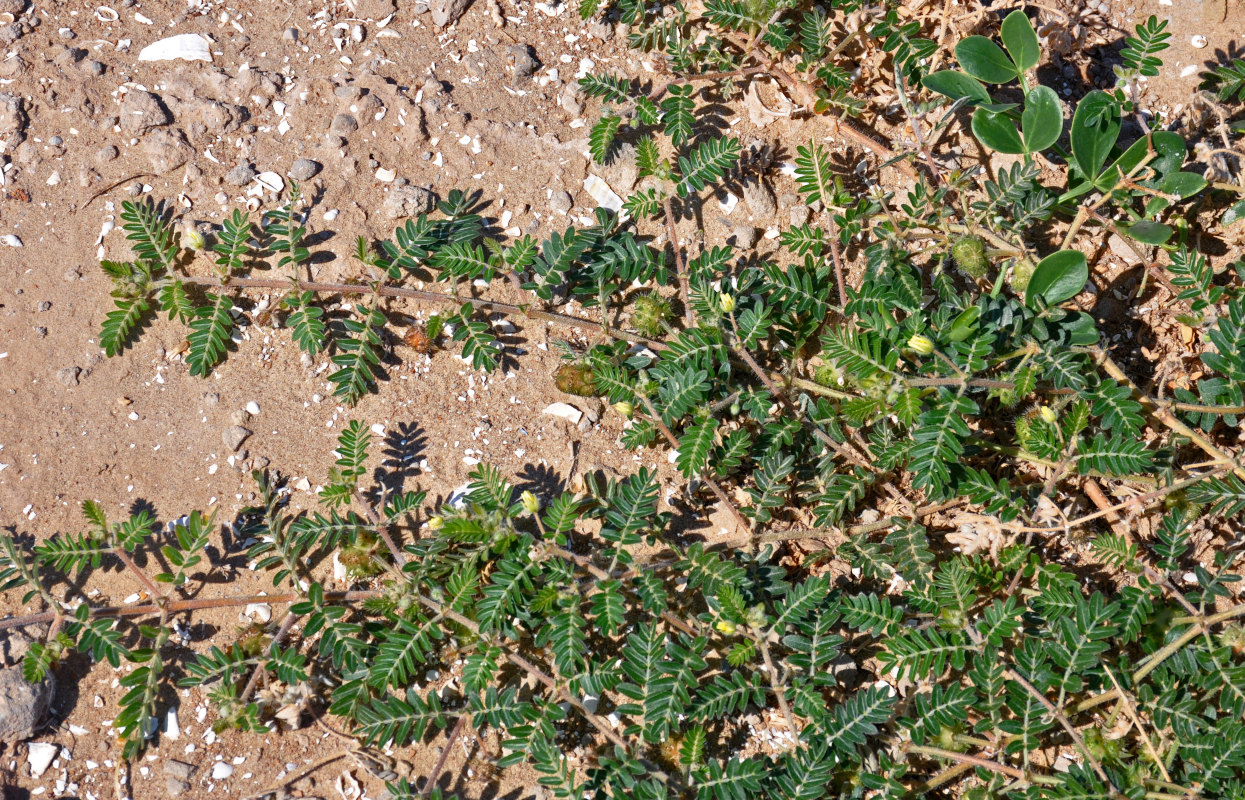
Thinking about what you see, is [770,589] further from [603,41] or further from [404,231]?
Result: [603,41]

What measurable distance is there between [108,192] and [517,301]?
5.05 ft

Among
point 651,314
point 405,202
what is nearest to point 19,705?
point 405,202

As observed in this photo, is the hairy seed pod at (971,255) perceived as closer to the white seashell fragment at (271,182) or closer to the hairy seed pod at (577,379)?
the hairy seed pod at (577,379)

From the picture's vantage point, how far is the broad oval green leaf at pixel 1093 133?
2.99 m

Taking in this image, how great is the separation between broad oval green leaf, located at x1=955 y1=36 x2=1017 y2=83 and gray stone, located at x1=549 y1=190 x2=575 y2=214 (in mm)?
1465

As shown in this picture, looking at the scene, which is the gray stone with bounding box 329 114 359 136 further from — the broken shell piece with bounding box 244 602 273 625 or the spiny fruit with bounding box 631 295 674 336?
the broken shell piece with bounding box 244 602 273 625

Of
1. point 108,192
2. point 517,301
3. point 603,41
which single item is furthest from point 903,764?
point 108,192

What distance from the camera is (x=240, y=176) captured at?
326 cm

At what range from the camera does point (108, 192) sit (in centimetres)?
324

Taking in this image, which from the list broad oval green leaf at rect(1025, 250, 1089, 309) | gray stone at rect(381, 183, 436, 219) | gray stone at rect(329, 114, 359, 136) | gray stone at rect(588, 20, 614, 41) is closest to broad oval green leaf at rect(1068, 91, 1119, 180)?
broad oval green leaf at rect(1025, 250, 1089, 309)

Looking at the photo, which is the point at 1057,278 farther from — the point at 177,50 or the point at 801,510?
the point at 177,50

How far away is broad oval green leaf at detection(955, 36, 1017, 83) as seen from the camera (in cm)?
312

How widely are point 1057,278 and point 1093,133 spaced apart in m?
0.57

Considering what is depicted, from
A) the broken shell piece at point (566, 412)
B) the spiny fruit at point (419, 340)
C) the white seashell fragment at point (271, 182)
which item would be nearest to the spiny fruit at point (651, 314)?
the broken shell piece at point (566, 412)
